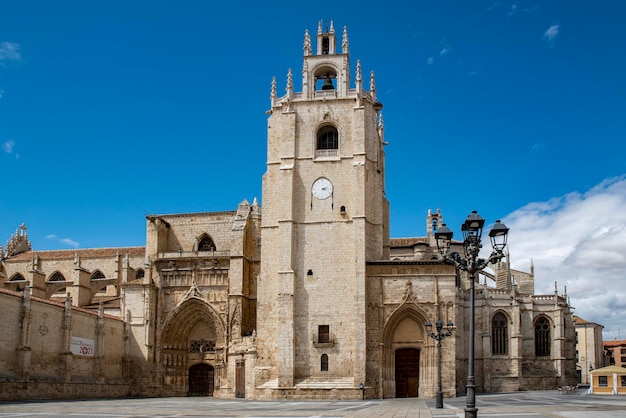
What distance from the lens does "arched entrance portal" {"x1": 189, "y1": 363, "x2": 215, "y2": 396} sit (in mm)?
46500

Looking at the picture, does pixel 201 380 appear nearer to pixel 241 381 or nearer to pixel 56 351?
pixel 241 381

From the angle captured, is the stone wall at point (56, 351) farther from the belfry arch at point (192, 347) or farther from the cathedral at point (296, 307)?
the belfry arch at point (192, 347)

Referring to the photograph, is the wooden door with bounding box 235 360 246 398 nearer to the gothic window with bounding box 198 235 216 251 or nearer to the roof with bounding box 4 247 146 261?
the gothic window with bounding box 198 235 216 251

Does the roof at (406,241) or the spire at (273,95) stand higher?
the spire at (273,95)

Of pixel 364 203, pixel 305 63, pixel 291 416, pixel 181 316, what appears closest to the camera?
pixel 291 416

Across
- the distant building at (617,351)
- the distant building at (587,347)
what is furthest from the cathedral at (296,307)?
the distant building at (617,351)

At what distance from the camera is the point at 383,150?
158 feet

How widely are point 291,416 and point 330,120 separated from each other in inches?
910

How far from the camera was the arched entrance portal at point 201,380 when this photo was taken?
153ft

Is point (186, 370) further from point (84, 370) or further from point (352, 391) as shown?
point (352, 391)

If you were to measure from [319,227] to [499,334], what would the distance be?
16.5 meters

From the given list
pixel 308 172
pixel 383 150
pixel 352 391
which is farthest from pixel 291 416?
pixel 383 150

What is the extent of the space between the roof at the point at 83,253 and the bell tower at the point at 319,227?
51.3 feet

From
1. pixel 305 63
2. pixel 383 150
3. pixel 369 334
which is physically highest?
pixel 305 63
